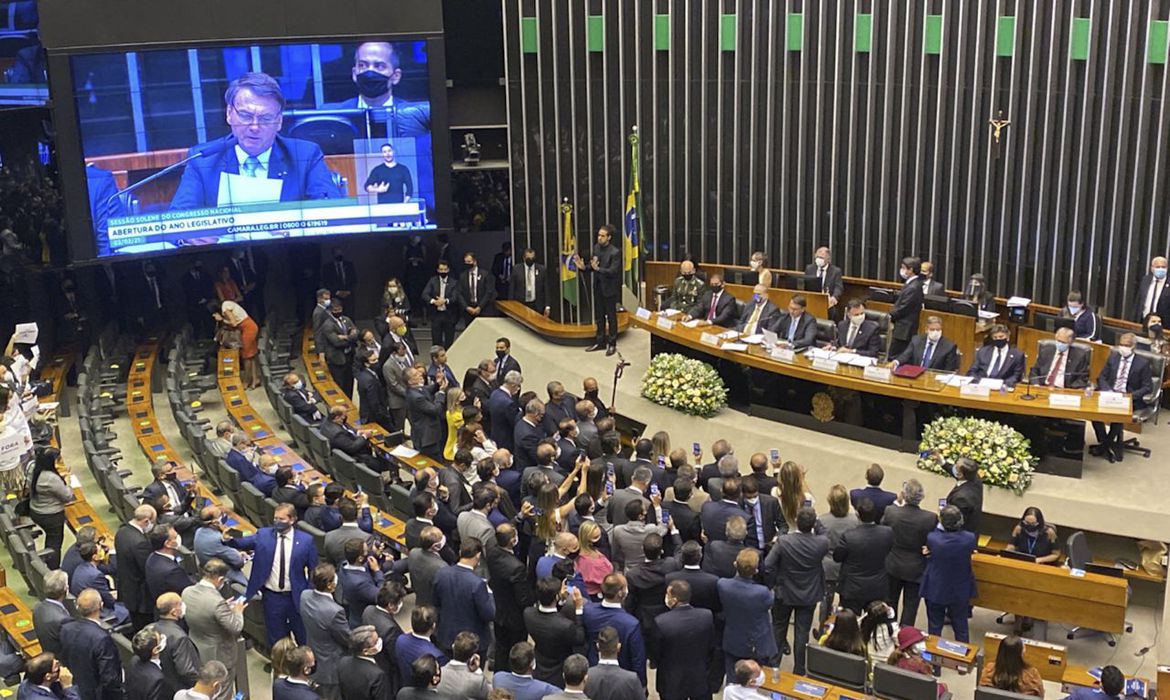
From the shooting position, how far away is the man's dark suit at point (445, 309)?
16.8 meters

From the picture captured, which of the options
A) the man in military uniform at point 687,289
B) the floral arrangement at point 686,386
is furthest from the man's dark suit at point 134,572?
the man in military uniform at point 687,289

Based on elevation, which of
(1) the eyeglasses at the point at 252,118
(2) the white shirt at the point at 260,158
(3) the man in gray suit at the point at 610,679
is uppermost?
(1) the eyeglasses at the point at 252,118

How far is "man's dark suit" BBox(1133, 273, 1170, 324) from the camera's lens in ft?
45.2

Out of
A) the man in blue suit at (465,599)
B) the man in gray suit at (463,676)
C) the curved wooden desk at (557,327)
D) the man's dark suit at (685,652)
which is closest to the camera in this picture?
the man in gray suit at (463,676)

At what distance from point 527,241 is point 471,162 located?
1.48m

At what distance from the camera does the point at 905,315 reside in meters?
13.4

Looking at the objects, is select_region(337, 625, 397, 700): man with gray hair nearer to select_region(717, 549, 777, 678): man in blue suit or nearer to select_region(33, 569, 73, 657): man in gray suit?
select_region(33, 569, 73, 657): man in gray suit

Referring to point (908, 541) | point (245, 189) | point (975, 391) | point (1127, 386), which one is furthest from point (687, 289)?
point (245, 189)

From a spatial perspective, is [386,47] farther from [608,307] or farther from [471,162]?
[608,307]

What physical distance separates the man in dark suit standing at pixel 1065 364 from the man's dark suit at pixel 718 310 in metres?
3.08

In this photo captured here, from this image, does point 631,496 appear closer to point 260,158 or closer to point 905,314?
point 905,314

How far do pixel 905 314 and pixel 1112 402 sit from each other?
2409 millimetres

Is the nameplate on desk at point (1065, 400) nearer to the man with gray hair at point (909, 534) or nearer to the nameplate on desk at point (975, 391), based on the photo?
the nameplate on desk at point (975, 391)

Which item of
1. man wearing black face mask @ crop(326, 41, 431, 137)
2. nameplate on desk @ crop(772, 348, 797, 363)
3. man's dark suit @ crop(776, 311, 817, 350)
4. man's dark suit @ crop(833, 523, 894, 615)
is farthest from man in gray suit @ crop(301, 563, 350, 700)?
Answer: man wearing black face mask @ crop(326, 41, 431, 137)
